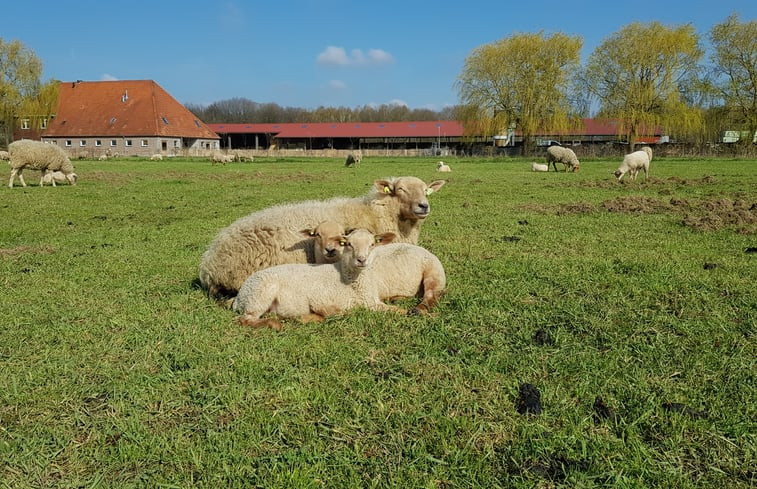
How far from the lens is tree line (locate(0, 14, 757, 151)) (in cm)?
5356

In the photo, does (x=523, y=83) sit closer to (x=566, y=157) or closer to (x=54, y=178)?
(x=566, y=157)

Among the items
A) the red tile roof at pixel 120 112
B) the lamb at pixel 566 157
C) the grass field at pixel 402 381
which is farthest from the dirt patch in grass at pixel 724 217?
the red tile roof at pixel 120 112

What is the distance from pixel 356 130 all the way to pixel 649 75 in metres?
46.4

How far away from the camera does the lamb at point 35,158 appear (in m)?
21.0

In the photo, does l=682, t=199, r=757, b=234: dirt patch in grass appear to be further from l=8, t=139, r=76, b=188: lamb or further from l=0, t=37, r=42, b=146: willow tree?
l=0, t=37, r=42, b=146: willow tree

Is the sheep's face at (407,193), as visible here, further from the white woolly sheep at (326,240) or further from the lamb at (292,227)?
the white woolly sheep at (326,240)

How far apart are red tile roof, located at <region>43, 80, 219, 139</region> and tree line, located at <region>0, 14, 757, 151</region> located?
4.55m

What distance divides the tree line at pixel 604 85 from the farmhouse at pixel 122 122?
4593mm

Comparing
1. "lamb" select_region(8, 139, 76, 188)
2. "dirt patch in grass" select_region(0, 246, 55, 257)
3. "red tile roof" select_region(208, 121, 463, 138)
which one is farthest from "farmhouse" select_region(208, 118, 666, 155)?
"dirt patch in grass" select_region(0, 246, 55, 257)

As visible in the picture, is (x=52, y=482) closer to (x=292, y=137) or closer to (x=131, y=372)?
(x=131, y=372)

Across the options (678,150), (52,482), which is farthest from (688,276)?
(678,150)

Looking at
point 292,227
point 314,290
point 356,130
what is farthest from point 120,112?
point 314,290

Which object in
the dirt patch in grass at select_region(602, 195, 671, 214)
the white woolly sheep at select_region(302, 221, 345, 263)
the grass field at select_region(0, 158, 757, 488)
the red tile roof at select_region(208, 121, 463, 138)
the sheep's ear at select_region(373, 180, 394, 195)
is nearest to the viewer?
the grass field at select_region(0, 158, 757, 488)

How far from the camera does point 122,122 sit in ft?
239
